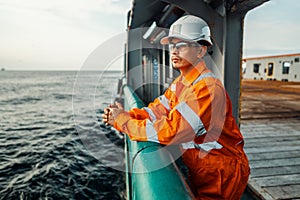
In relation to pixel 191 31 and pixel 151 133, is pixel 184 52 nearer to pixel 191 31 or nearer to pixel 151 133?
pixel 191 31

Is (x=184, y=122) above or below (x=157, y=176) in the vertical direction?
above

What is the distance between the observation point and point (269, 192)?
2824 mm

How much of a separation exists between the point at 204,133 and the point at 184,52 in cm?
57

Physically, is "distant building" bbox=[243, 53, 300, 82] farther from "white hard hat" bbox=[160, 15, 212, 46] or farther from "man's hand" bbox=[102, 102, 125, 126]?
"man's hand" bbox=[102, 102, 125, 126]

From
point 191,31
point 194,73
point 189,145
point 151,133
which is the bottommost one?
point 189,145

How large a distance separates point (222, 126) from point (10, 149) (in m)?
11.6

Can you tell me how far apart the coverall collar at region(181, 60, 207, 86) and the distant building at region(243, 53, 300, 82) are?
2328 centimetres

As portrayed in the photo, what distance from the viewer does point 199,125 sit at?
1382 millimetres

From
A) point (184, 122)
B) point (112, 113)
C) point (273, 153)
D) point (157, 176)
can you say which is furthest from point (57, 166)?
point (184, 122)

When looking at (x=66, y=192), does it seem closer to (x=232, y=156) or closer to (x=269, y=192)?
(x=269, y=192)

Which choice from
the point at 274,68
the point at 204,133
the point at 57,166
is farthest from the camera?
the point at 274,68

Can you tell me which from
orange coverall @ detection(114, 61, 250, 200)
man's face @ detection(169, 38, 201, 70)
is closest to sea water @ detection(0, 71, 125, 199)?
man's face @ detection(169, 38, 201, 70)

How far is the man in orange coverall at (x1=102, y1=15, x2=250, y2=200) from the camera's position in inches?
54.1

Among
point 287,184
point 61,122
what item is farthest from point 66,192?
point 61,122
